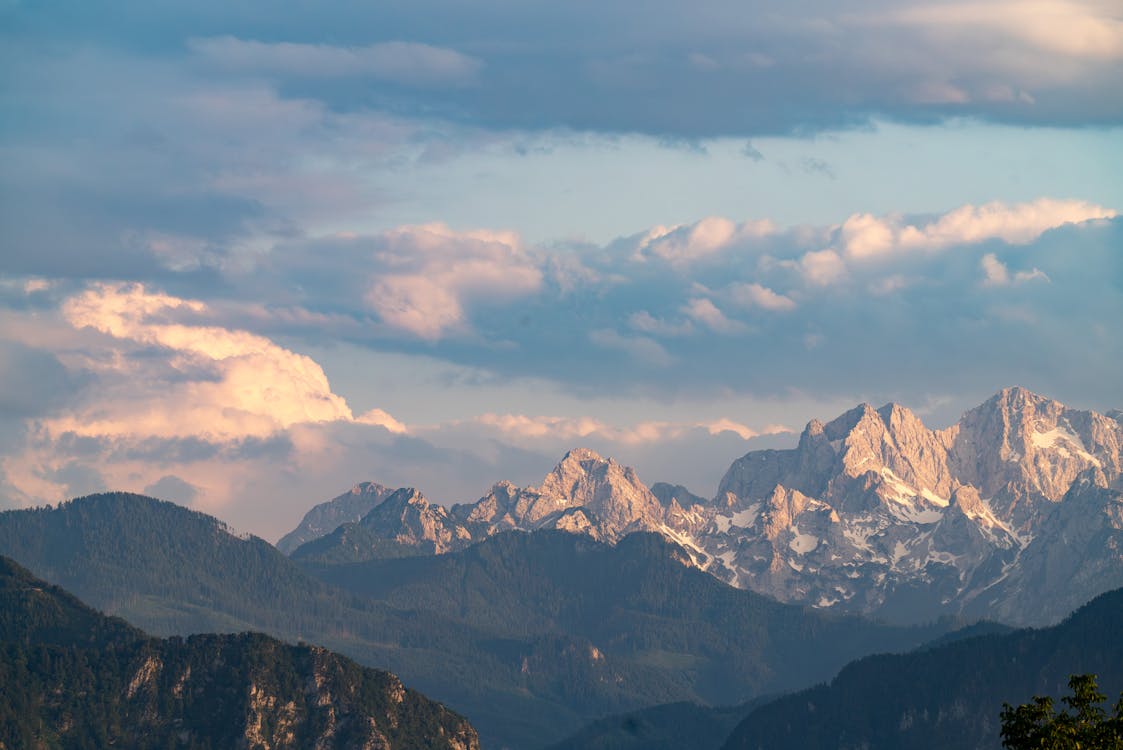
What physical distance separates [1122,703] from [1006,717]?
32.2 feet

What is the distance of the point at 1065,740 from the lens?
439ft

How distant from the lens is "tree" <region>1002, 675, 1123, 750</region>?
133 meters

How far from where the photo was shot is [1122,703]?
461 feet

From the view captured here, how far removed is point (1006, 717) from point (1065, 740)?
4.82 metres

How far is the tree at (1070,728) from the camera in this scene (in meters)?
133

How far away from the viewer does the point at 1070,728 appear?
134375mm

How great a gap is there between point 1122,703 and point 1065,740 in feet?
29.8

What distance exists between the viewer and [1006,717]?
450 feet
